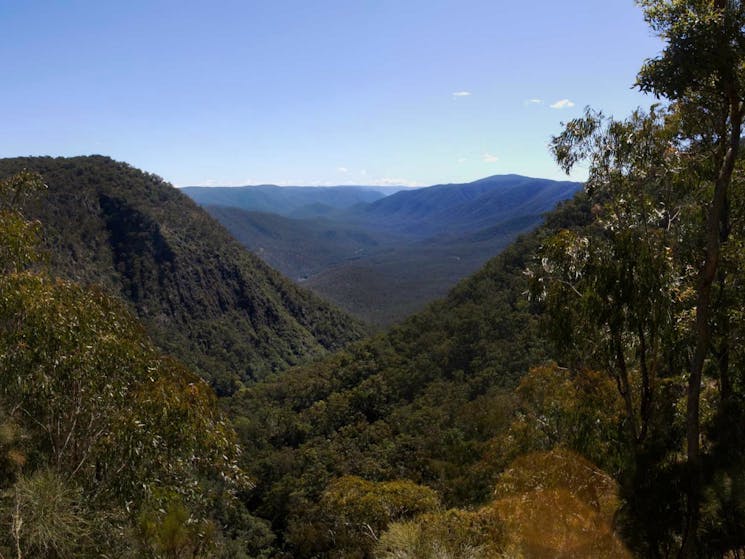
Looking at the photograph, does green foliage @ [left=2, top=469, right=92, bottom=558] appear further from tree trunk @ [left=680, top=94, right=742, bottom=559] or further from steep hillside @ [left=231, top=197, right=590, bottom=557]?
steep hillside @ [left=231, top=197, right=590, bottom=557]

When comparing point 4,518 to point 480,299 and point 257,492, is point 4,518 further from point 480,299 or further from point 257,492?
point 480,299

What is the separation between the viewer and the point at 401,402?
1668 inches

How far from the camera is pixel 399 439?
33.3m

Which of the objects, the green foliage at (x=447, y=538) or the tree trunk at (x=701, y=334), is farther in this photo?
the green foliage at (x=447, y=538)

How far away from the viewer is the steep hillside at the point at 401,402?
2775cm

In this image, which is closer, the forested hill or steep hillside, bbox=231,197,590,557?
steep hillside, bbox=231,197,590,557

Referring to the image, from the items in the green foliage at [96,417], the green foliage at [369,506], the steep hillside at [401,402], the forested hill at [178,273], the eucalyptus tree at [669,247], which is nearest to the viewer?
the eucalyptus tree at [669,247]

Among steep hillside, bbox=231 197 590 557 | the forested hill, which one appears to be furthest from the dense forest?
the forested hill

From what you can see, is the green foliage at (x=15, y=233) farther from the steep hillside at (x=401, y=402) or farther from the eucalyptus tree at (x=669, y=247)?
the steep hillside at (x=401, y=402)

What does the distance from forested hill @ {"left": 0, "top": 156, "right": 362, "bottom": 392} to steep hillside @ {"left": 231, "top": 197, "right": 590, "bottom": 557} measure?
24859 mm

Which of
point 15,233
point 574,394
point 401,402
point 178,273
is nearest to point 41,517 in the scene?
point 15,233

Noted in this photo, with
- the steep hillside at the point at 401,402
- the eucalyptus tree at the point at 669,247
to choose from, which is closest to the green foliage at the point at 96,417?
the eucalyptus tree at the point at 669,247

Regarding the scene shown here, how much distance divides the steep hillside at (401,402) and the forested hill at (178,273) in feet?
81.6

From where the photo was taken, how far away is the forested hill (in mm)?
78938
